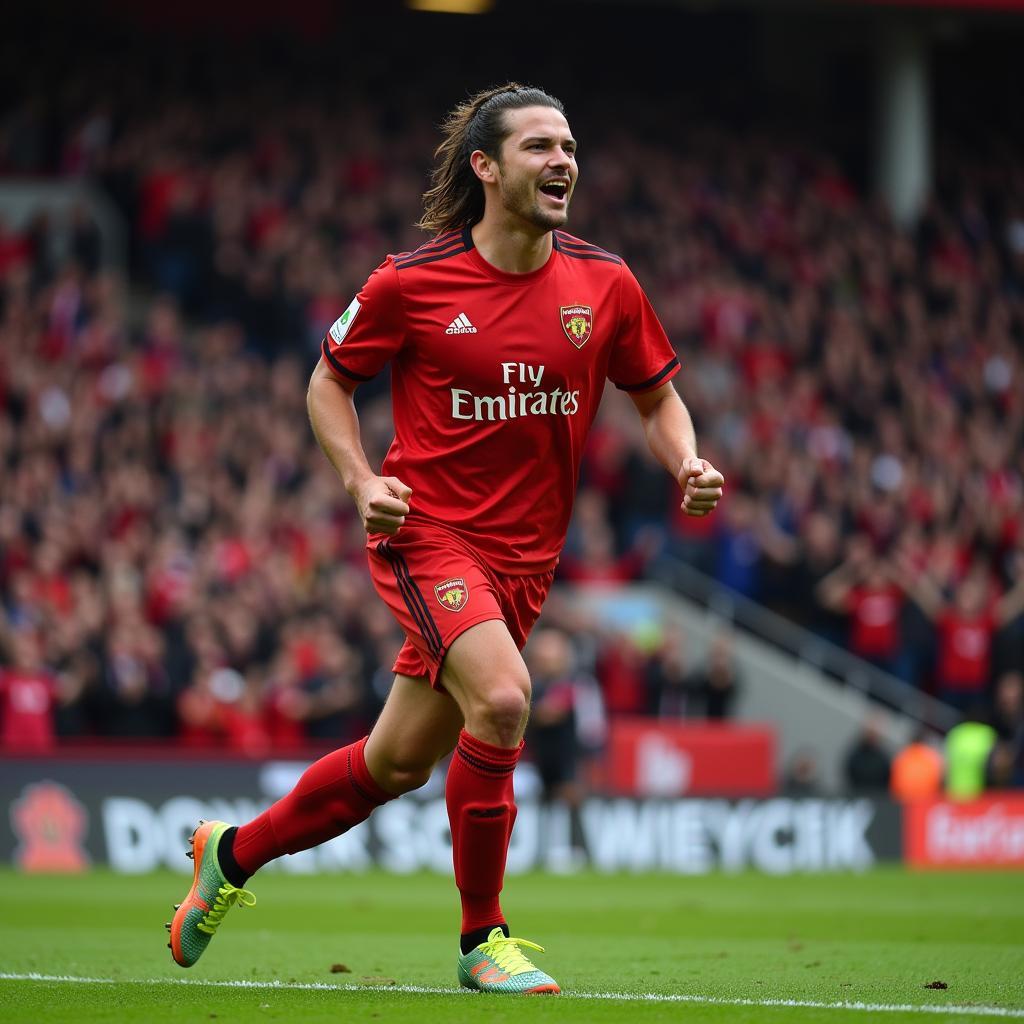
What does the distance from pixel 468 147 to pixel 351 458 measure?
114cm

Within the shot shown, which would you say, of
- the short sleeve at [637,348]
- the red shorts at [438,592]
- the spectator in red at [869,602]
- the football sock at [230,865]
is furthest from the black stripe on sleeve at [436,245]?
the spectator in red at [869,602]

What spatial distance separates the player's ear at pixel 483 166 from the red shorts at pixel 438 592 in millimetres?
1167

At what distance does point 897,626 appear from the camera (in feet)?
69.9

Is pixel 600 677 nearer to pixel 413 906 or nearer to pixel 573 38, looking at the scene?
A: pixel 413 906

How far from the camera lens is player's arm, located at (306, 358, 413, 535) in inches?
235

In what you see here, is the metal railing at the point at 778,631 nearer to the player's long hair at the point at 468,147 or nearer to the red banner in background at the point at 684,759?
the red banner in background at the point at 684,759

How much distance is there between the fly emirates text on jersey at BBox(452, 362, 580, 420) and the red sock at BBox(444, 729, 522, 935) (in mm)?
1036

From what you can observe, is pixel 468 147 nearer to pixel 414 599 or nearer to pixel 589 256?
pixel 589 256

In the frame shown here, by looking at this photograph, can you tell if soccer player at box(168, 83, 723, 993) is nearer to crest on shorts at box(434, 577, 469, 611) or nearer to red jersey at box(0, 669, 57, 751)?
crest on shorts at box(434, 577, 469, 611)

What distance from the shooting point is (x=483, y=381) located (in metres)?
6.31

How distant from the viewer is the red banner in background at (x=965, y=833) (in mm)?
17562

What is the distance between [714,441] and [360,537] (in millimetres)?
4877

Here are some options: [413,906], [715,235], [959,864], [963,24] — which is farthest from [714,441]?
[413,906]

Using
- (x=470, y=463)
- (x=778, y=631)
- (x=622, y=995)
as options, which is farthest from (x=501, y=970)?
(x=778, y=631)
